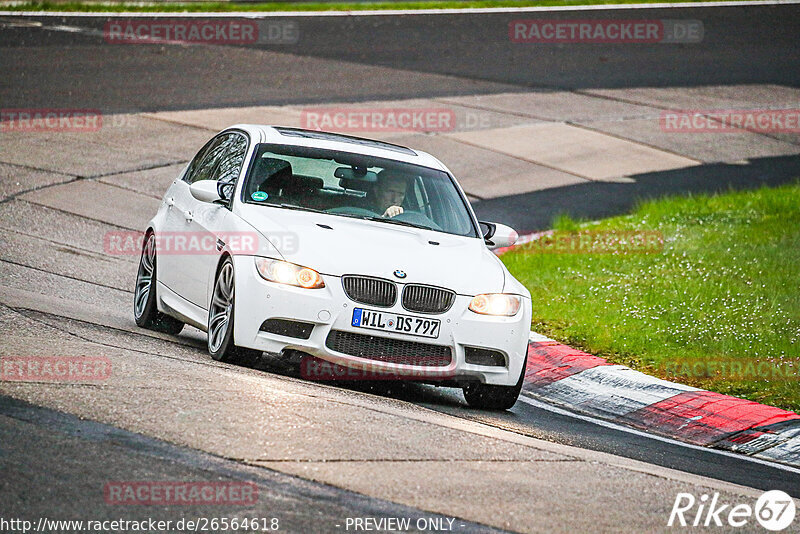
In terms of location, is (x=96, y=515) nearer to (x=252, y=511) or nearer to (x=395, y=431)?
(x=252, y=511)

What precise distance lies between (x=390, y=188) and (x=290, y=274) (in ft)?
5.39

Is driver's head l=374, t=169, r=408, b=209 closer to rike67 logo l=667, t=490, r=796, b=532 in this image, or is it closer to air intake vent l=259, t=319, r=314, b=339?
air intake vent l=259, t=319, r=314, b=339

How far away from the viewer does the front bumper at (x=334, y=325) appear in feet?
26.1

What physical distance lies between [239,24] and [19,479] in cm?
2414

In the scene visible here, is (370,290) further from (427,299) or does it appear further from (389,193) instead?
(389,193)

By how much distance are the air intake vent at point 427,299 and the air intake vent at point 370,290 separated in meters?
0.09

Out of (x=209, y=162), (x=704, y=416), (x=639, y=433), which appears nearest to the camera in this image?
(x=639, y=433)

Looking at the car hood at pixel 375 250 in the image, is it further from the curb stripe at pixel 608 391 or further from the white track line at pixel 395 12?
the white track line at pixel 395 12

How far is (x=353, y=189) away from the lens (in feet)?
30.5

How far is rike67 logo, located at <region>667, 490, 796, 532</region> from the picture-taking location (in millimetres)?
6027

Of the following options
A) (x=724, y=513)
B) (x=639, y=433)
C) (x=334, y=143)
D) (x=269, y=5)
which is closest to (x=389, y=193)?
(x=334, y=143)

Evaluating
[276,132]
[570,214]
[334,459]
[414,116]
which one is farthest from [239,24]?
[334,459]

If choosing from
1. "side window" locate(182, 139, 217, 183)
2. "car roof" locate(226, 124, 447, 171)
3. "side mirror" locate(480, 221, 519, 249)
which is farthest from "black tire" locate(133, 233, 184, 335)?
"side mirror" locate(480, 221, 519, 249)

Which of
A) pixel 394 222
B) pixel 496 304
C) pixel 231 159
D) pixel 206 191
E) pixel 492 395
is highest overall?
pixel 231 159
